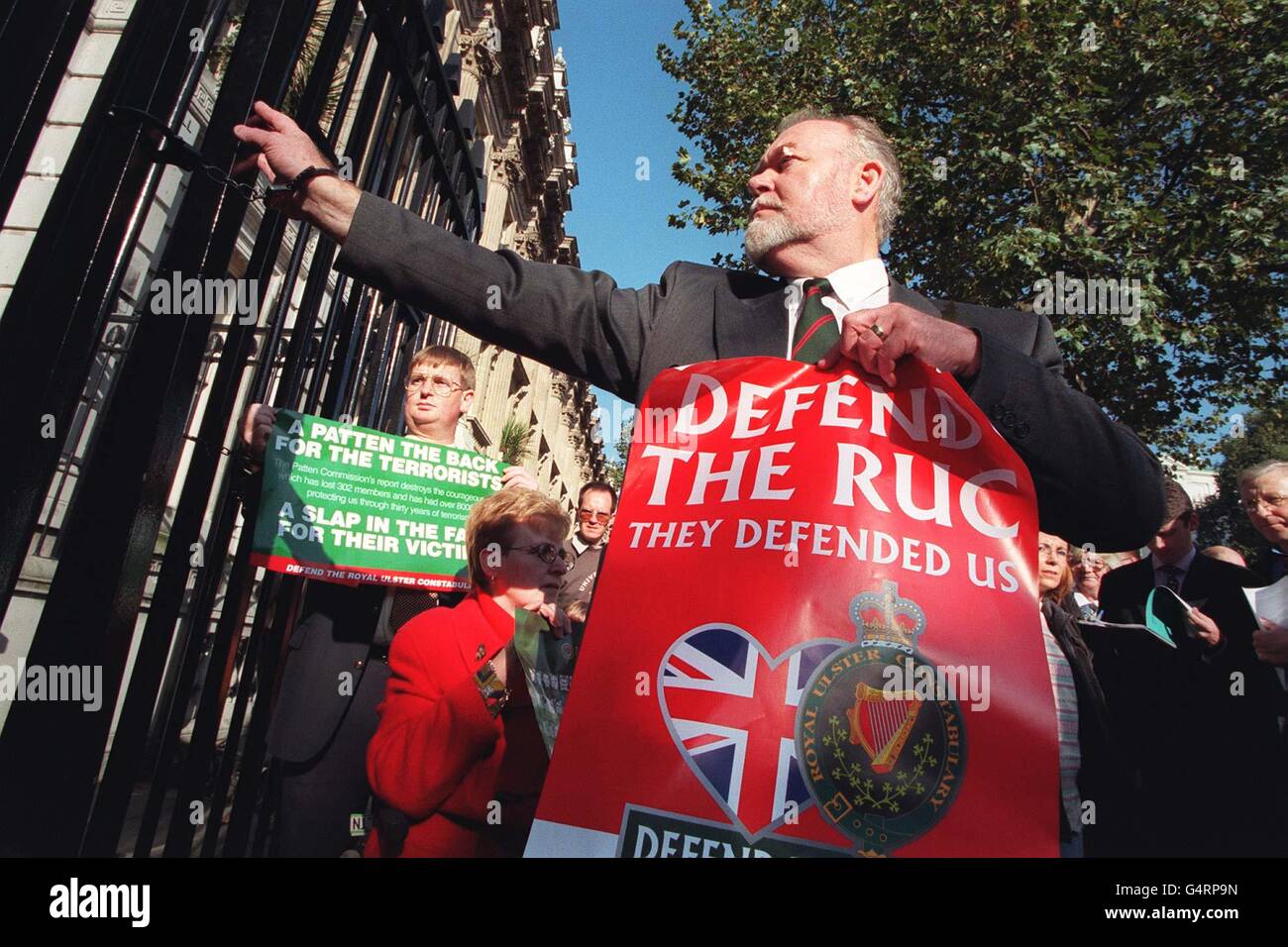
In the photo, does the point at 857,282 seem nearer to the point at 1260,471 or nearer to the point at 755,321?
the point at 755,321

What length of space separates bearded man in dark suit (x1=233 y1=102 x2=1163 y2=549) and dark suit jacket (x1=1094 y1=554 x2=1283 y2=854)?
222 centimetres

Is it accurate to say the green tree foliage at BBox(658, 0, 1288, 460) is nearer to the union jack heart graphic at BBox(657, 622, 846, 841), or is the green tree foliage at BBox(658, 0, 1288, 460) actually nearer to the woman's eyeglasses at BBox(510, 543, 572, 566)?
the woman's eyeglasses at BBox(510, 543, 572, 566)

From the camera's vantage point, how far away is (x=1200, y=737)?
3203 millimetres

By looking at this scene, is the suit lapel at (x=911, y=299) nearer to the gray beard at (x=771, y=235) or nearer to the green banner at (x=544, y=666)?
the gray beard at (x=771, y=235)

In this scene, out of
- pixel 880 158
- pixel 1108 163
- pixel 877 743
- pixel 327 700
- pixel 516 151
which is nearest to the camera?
pixel 877 743

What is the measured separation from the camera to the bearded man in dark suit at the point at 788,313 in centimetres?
135

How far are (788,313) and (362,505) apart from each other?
5.65 feet

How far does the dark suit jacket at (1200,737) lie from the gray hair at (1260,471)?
1.10m

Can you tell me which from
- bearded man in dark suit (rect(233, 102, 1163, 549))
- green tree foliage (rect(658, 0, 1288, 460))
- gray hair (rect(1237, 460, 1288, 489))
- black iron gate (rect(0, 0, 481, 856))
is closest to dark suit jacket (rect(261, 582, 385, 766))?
black iron gate (rect(0, 0, 481, 856))

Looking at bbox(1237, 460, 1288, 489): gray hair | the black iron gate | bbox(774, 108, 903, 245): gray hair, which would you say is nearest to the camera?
the black iron gate

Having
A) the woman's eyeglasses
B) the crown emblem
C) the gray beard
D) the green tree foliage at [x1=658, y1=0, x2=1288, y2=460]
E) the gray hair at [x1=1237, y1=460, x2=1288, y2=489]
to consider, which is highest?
the green tree foliage at [x1=658, y1=0, x2=1288, y2=460]

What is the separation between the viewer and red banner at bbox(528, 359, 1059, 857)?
105 centimetres

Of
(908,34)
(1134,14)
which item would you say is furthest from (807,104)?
(1134,14)

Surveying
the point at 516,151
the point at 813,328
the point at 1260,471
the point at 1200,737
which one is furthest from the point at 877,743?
the point at 516,151
